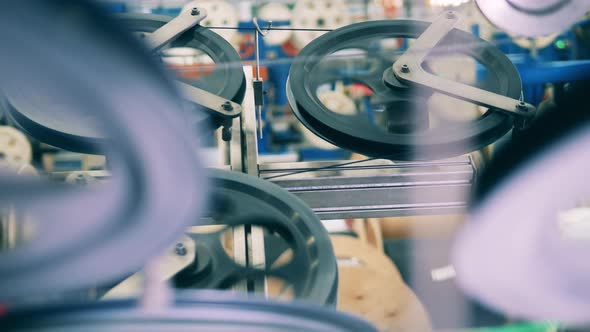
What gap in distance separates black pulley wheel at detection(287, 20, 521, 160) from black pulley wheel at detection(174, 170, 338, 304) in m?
0.27

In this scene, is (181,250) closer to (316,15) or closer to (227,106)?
(227,106)

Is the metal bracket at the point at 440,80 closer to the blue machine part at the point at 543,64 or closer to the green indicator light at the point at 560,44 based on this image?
the blue machine part at the point at 543,64

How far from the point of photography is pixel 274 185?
40.4 inches

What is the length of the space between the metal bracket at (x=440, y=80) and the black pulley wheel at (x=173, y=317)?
0.99 meters

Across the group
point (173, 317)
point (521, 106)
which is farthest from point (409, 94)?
point (173, 317)

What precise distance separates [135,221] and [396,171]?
1.13m

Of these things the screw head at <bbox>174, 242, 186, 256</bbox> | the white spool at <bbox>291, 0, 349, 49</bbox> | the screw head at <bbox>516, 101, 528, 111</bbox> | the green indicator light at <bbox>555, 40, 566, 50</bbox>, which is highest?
the white spool at <bbox>291, 0, 349, 49</bbox>

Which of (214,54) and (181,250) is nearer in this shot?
(181,250)

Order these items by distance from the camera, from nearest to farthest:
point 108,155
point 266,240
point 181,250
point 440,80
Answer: point 108,155 → point 181,250 → point 266,240 → point 440,80

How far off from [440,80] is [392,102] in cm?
11

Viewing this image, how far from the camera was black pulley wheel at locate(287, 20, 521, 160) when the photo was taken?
1.23 meters

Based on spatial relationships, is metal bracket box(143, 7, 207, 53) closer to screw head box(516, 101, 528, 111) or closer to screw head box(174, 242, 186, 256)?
screw head box(174, 242, 186, 256)

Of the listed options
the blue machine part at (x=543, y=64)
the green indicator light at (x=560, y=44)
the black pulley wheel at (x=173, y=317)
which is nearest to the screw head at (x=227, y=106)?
the blue machine part at (x=543, y=64)

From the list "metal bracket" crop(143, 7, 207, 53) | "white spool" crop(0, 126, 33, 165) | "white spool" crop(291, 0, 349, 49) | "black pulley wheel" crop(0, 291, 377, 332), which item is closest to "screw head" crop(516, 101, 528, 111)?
"metal bracket" crop(143, 7, 207, 53)
